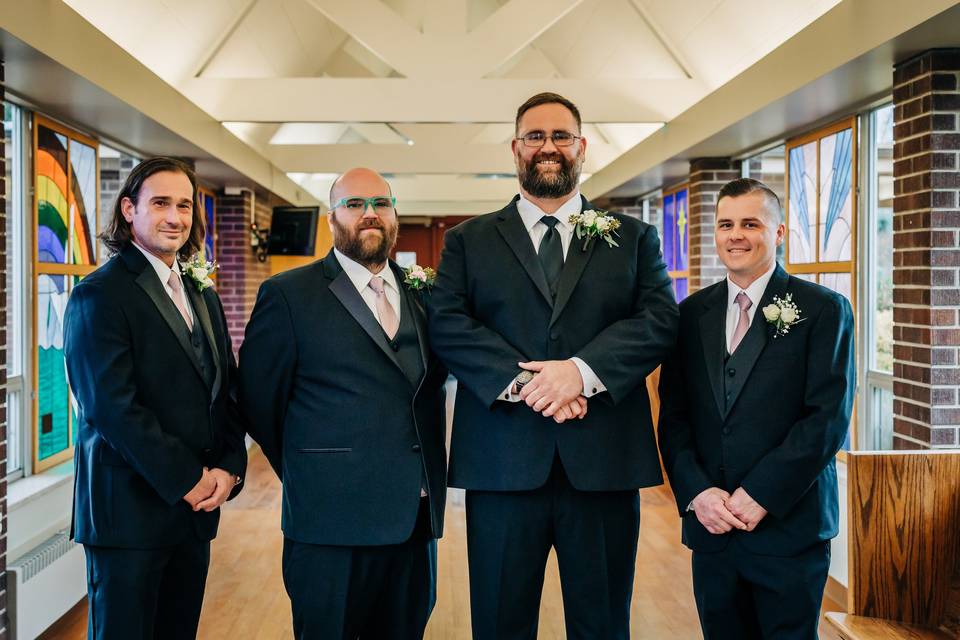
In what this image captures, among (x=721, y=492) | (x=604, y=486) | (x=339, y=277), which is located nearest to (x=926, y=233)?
(x=721, y=492)

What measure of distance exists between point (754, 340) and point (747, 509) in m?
0.43

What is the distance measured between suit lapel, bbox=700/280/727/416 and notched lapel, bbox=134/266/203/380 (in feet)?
4.45

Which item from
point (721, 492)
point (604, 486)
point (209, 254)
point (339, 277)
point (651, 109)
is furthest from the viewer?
point (209, 254)

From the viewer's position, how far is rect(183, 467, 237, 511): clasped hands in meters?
2.15

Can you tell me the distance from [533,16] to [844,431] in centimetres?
403

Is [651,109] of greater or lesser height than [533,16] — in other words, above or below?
below

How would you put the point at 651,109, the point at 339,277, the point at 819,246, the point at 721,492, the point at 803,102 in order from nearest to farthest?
1. the point at 721,492
2. the point at 339,277
3. the point at 803,102
4. the point at 819,246
5. the point at 651,109

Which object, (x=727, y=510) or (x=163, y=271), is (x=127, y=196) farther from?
(x=727, y=510)

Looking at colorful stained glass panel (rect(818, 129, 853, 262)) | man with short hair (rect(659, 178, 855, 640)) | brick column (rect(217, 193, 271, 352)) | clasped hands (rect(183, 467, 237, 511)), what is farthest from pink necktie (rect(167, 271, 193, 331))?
brick column (rect(217, 193, 271, 352))

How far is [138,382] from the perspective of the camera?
212 cm

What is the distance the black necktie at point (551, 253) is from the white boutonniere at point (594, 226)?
56 mm

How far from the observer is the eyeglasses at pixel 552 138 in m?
2.07

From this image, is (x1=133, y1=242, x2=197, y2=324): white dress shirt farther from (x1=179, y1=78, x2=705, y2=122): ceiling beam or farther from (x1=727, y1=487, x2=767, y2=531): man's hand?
(x1=179, y1=78, x2=705, y2=122): ceiling beam

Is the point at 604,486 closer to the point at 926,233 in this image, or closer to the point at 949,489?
the point at 949,489
